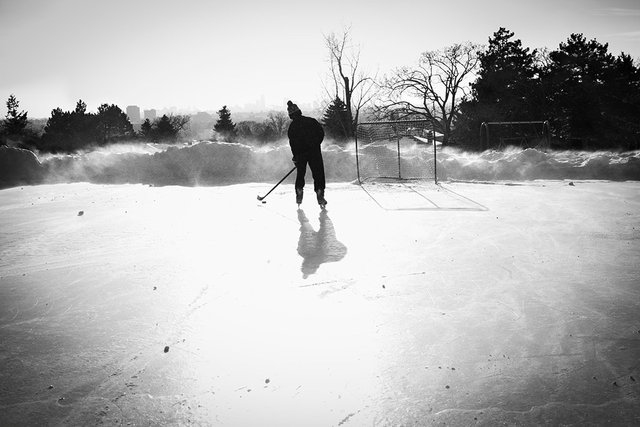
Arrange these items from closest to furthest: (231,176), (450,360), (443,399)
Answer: (443,399) → (450,360) → (231,176)

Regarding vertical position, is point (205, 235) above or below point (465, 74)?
below

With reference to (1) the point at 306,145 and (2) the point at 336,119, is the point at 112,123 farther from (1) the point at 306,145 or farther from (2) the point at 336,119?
(1) the point at 306,145

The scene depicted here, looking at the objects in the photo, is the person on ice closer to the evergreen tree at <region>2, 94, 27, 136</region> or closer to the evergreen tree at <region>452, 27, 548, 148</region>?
the evergreen tree at <region>452, 27, 548, 148</region>

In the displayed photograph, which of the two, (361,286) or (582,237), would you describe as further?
(582,237)

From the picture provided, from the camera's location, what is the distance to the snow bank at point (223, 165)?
35.9 ft

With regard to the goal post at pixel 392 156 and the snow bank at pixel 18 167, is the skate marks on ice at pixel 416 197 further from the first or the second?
the snow bank at pixel 18 167

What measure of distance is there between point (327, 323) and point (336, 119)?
32299 millimetres

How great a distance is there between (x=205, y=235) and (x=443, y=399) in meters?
4.04

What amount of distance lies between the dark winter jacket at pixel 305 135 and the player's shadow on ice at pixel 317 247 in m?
1.82

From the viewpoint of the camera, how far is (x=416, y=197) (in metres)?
8.02

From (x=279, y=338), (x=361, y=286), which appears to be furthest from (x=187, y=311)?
(x=361, y=286)

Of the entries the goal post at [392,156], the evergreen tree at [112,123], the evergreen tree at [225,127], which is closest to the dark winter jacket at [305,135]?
the goal post at [392,156]

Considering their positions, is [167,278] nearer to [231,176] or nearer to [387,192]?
[387,192]

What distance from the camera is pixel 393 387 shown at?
204cm
